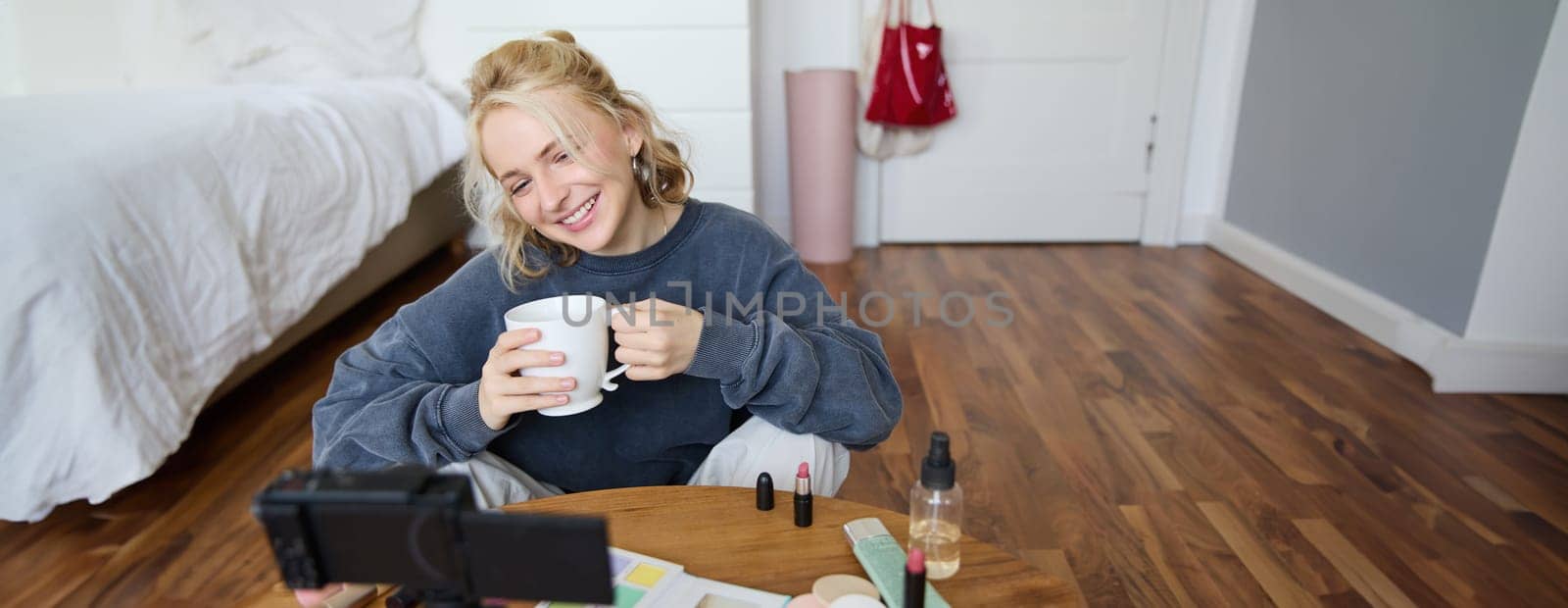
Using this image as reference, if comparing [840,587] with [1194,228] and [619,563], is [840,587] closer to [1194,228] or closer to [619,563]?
[619,563]

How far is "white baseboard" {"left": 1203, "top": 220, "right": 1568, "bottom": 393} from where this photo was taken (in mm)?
1914

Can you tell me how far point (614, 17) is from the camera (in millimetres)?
2582

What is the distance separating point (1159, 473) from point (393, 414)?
1.32 metres

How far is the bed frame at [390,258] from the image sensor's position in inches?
77.6

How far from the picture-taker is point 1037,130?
3.22 meters

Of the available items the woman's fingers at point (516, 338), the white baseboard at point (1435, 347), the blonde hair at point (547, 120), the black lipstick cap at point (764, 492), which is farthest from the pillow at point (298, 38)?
the white baseboard at point (1435, 347)

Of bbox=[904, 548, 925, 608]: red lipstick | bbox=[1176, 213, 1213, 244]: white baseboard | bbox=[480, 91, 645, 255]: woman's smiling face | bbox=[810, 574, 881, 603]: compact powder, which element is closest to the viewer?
bbox=[904, 548, 925, 608]: red lipstick

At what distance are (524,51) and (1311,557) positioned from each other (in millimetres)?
1302

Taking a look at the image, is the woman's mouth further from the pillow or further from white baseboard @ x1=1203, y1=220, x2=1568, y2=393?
the pillow

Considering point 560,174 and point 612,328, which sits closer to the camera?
point 612,328

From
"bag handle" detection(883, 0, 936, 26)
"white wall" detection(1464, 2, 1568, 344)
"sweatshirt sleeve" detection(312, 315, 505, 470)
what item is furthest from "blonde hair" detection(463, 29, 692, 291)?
"bag handle" detection(883, 0, 936, 26)

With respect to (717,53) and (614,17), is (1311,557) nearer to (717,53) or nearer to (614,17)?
(717,53)

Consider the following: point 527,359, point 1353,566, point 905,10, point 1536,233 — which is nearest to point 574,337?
point 527,359

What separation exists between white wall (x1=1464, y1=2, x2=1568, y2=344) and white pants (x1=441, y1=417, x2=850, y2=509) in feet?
5.64
